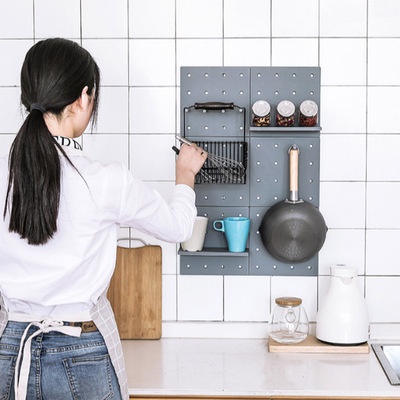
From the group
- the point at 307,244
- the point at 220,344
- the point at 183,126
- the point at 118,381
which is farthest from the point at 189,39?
the point at 118,381

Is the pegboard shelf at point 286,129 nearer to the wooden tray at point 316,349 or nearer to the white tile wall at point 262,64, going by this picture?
the white tile wall at point 262,64

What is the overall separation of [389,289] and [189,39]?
988mm

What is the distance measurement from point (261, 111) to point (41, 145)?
2.88 feet

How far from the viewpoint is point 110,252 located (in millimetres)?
1221

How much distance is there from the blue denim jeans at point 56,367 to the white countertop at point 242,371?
1.25 feet

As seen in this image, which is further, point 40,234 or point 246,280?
point 246,280

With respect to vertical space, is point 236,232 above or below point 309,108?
below

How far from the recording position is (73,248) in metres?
1.17

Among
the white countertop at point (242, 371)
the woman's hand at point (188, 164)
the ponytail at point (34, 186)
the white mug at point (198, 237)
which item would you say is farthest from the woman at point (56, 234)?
the white mug at point (198, 237)

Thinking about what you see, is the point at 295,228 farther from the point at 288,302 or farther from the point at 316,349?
the point at 316,349

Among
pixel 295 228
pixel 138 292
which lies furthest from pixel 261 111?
pixel 138 292

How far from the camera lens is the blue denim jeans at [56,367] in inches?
46.1

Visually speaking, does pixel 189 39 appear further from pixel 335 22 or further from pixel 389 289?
pixel 389 289

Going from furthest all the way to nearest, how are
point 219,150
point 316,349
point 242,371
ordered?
point 219,150
point 316,349
point 242,371
